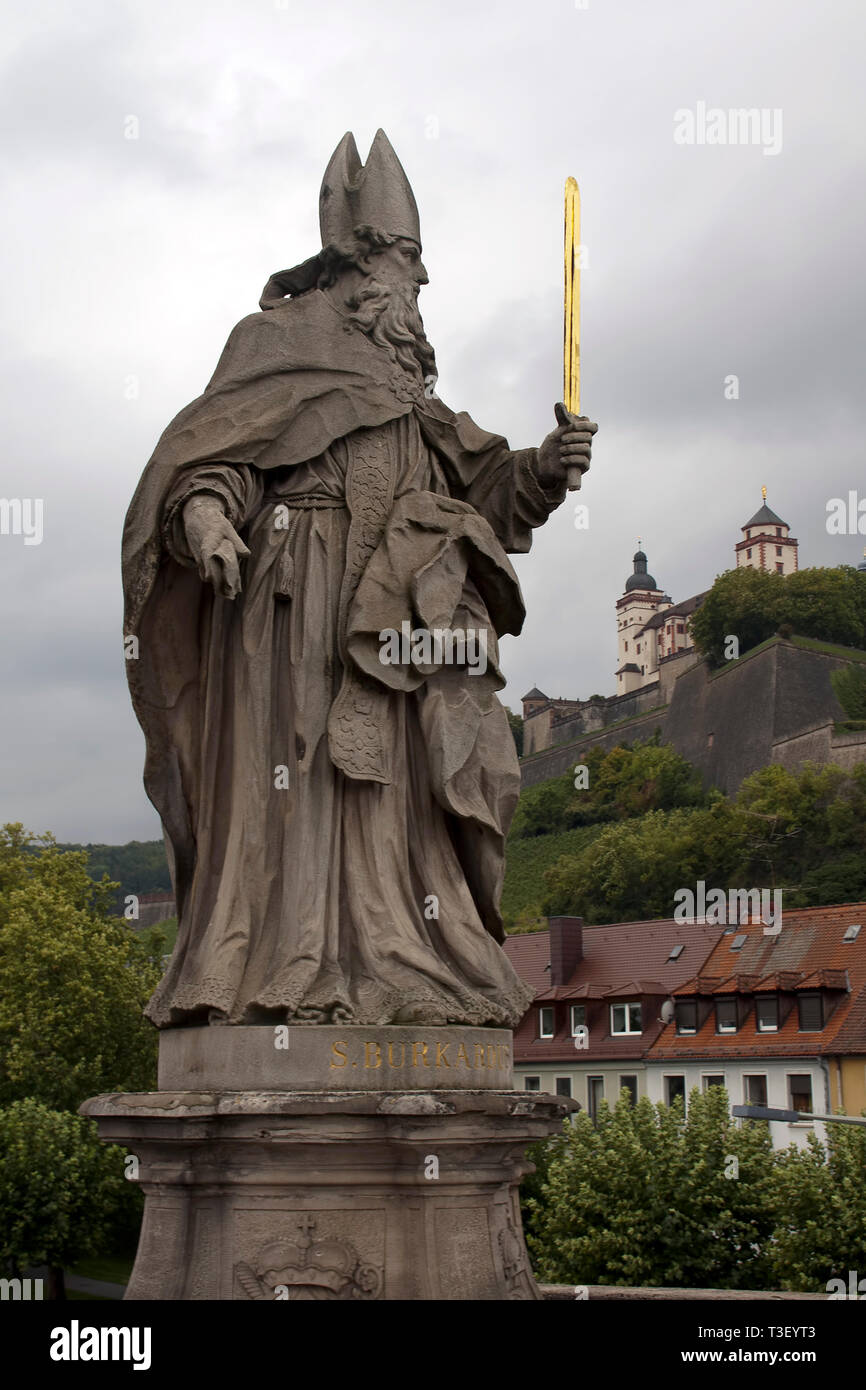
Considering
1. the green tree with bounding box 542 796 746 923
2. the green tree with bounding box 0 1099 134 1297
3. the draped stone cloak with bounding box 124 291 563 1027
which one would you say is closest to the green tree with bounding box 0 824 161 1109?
the green tree with bounding box 0 1099 134 1297

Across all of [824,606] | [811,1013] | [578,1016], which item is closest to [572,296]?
[811,1013]

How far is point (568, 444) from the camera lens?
22.2ft

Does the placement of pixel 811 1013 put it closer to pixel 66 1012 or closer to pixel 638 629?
pixel 66 1012

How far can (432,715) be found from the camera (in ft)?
20.4

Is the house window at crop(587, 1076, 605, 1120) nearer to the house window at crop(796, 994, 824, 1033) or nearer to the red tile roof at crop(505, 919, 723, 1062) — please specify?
the red tile roof at crop(505, 919, 723, 1062)

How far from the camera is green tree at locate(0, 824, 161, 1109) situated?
30.0 metres

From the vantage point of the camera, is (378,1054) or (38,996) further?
(38,996)

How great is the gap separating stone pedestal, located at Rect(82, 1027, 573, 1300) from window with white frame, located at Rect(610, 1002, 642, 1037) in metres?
38.8

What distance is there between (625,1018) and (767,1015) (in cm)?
496

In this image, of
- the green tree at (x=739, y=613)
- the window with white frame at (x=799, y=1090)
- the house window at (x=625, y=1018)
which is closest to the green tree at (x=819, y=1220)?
the window with white frame at (x=799, y=1090)

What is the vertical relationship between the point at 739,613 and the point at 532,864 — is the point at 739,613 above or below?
above
